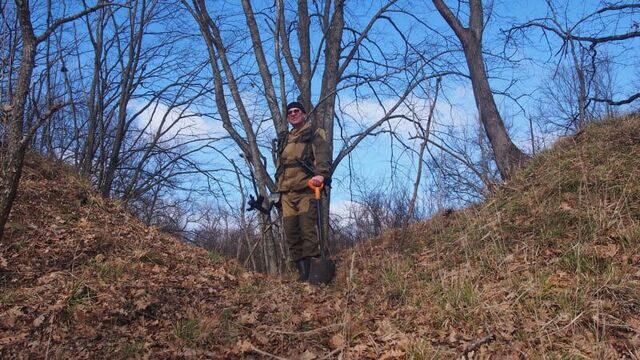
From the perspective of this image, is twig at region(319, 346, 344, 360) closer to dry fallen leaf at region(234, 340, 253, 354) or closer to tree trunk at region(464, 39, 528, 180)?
dry fallen leaf at region(234, 340, 253, 354)

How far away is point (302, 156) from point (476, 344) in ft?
11.6

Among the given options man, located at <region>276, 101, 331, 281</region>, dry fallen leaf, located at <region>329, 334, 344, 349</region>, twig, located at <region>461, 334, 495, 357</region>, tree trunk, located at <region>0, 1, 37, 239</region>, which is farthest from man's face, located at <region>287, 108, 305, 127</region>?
twig, located at <region>461, 334, 495, 357</region>

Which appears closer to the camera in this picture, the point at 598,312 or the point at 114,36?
the point at 598,312

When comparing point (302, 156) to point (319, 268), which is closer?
point (319, 268)

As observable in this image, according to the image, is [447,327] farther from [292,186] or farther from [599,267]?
[292,186]

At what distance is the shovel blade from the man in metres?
0.11

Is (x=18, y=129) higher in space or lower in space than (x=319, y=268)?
higher

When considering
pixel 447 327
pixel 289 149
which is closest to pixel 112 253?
pixel 289 149

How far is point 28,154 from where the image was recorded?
7.94 metres

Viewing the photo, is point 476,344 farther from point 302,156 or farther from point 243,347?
point 302,156

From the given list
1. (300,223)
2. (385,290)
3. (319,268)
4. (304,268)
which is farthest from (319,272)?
(385,290)

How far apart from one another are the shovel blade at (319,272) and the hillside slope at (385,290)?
0.22 meters

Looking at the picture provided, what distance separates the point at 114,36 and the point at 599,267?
40.6 ft

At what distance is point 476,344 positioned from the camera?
3133mm
